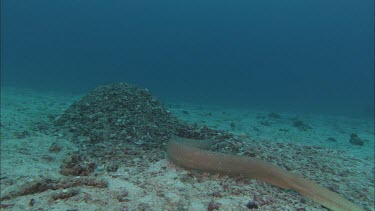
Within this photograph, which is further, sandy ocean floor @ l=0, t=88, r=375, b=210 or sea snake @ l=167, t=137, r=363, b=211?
sea snake @ l=167, t=137, r=363, b=211

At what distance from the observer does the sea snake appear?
4.89m

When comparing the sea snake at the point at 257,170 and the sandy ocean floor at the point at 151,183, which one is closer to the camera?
the sandy ocean floor at the point at 151,183

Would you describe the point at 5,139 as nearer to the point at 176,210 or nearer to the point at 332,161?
the point at 176,210

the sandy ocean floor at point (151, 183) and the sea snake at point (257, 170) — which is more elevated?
the sea snake at point (257, 170)

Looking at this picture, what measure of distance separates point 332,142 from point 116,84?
884cm

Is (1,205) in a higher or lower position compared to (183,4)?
lower

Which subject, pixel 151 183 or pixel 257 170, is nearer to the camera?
pixel 151 183

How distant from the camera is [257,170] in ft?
17.5

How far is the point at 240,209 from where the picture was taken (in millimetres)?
4238

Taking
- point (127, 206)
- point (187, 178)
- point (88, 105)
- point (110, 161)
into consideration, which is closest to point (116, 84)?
point (88, 105)

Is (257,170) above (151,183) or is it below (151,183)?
above

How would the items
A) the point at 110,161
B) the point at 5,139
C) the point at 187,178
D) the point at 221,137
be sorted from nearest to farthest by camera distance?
the point at 187,178 < the point at 110,161 < the point at 5,139 < the point at 221,137

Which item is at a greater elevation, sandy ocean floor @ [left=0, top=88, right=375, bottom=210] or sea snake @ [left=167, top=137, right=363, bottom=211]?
sea snake @ [left=167, top=137, right=363, bottom=211]

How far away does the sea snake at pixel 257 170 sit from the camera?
489 centimetres
